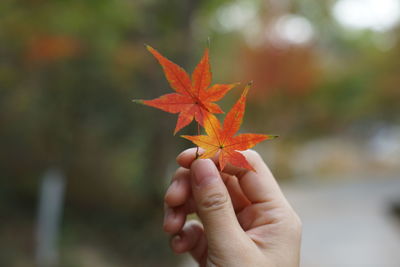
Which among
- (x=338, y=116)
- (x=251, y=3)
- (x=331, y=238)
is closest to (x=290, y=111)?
(x=338, y=116)

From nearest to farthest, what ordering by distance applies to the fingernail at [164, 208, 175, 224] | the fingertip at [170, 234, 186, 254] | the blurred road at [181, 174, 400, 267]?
the fingernail at [164, 208, 175, 224] → the fingertip at [170, 234, 186, 254] → the blurred road at [181, 174, 400, 267]

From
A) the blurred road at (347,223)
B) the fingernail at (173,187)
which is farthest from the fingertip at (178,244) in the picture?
the blurred road at (347,223)

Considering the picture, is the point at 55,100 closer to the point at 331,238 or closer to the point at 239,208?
the point at 239,208

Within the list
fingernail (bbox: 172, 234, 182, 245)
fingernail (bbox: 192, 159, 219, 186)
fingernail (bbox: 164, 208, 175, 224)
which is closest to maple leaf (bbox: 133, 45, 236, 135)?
fingernail (bbox: 192, 159, 219, 186)

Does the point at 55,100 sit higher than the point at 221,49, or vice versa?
the point at 221,49

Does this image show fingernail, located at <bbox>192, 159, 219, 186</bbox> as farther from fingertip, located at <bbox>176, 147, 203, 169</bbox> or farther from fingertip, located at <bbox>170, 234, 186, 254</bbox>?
fingertip, located at <bbox>170, 234, 186, 254</bbox>

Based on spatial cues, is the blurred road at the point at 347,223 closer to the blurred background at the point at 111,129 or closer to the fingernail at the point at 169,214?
the blurred background at the point at 111,129

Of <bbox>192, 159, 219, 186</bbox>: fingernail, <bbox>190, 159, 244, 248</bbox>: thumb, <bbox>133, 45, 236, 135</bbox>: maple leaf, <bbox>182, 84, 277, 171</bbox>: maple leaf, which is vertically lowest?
<bbox>190, 159, 244, 248</bbox>: thumb
